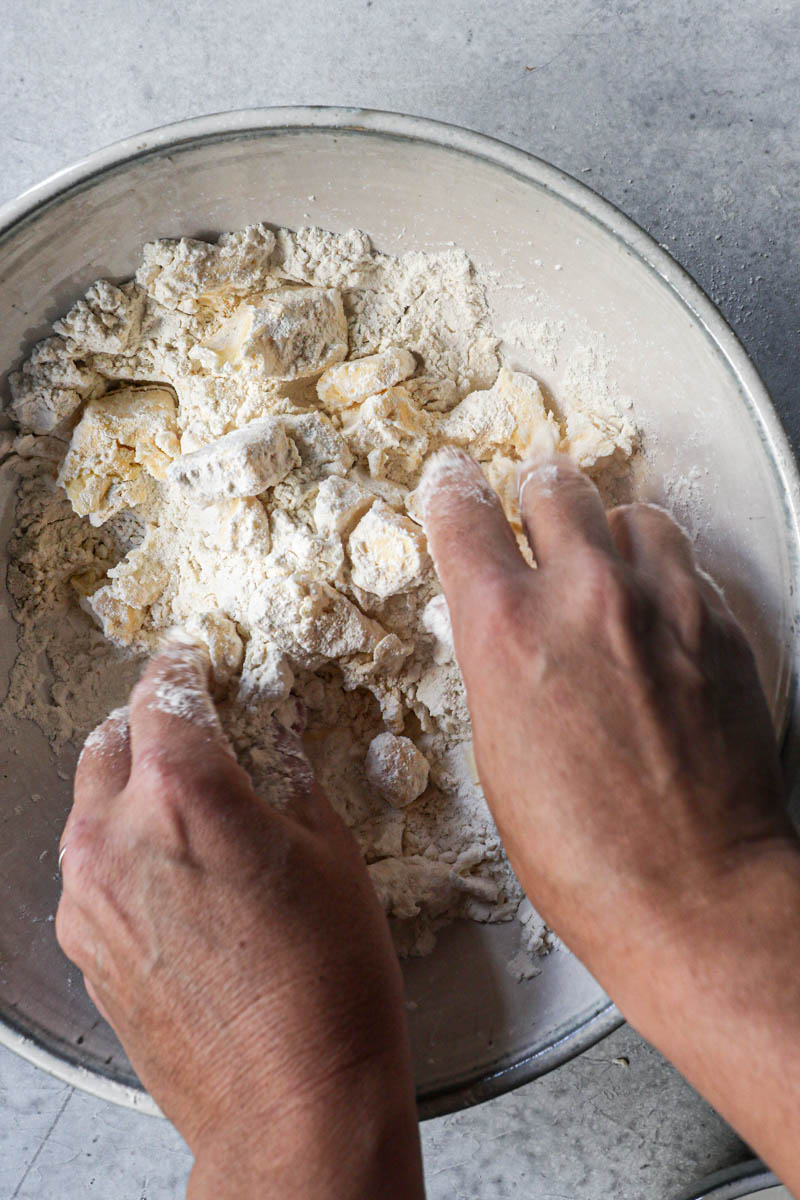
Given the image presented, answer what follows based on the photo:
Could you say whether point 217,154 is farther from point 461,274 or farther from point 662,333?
point 662,333

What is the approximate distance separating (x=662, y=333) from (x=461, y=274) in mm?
206

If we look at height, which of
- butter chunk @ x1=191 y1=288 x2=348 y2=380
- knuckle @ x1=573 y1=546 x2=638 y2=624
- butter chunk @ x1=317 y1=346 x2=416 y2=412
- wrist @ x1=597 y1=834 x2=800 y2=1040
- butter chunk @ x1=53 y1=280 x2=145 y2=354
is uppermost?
butter chunk @ x1=53 y1=280 x2=145 y2=354

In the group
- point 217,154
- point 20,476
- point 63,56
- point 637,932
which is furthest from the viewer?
point 63,56

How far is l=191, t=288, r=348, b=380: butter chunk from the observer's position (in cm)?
77

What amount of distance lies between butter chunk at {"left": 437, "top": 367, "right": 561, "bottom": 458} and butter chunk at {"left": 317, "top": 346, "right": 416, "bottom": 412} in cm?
7

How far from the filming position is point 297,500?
0.77 m

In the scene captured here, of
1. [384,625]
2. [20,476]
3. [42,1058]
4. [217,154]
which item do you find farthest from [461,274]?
[42,1058]

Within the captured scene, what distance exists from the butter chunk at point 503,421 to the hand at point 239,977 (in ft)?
1.19

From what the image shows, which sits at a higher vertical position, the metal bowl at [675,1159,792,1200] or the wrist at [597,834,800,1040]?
the wrist at [597,834,800,1040]

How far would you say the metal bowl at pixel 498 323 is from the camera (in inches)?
27.2

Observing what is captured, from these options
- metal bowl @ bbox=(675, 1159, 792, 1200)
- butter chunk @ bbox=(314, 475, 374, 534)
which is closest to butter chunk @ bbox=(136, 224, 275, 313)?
butter chunk @ bbox=(314, 475, 374, 534)

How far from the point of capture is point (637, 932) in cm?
57

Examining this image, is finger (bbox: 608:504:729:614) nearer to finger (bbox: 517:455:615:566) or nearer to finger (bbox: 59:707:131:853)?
finger (bbox: 517:455:615:566)

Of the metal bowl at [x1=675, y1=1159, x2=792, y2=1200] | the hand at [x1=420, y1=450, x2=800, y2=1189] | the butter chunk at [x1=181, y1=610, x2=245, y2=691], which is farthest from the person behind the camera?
the metal bowl at [x1=675, y1=1159, x2=792, y2=1200]
